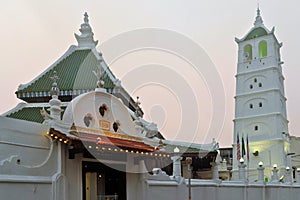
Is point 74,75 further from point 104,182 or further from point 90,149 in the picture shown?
point 90,149

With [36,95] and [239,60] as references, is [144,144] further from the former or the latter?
[239,60]

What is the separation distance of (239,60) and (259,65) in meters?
2.77

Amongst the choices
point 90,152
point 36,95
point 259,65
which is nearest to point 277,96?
point 259,65

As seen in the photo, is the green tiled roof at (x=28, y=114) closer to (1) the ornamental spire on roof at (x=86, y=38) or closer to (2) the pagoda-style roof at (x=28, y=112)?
(2) the pagoda-style roof at (x=28, y=112)

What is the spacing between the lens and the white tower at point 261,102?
46.1m

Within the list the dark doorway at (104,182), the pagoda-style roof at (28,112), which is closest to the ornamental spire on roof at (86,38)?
the pagoda-style roof at (28,112)

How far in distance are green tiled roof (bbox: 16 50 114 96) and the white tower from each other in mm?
29677

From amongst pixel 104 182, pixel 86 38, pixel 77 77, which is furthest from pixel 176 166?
pixel 86 38

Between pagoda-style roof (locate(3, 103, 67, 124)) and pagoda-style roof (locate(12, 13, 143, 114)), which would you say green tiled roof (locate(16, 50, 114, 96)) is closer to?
pagoda-style roof (locate(12, 13, 143, 114))

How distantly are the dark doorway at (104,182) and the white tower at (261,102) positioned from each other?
32197 mm

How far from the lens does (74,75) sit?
60.7ft

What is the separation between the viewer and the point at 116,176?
1491cm

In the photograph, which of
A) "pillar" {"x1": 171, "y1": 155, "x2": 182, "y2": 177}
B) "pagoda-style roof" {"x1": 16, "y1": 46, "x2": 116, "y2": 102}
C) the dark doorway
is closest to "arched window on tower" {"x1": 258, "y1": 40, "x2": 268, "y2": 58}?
"pagoda-style roof" {"x1": 16, "y1": 46, "x2": 116, "y2": 102}

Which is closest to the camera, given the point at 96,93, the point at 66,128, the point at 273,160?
the point at 66,128
